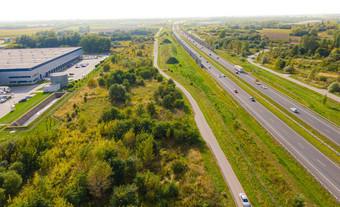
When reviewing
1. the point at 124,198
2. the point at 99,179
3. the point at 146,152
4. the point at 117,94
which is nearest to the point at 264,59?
the point at 117,94

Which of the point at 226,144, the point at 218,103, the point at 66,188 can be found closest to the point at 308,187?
the point at 226,144

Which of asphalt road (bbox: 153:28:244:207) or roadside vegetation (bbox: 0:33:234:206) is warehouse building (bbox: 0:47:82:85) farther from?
asphalt road (bbox: 153:28:244:207)

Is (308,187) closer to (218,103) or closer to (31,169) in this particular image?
(218,103)

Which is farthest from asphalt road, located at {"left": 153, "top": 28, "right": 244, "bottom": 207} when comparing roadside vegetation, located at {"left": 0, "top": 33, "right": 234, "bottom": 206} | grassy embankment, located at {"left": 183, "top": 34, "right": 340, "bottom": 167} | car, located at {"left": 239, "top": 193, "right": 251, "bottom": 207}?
grassy embankment, located at {"left": 183, "top": 34, "right": 340, "bottom": 167}

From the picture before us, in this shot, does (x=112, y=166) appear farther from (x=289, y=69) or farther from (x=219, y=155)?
(x=289, y=69)

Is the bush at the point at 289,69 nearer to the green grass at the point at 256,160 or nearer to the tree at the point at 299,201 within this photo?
the green grass at the point at 256,160

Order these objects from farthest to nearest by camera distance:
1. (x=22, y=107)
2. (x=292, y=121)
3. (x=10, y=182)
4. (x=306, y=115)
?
1. (x=22, y=107)
2. (x=306, y=115)
3. (x=292, y=121)
4. (x=10, y=182)
